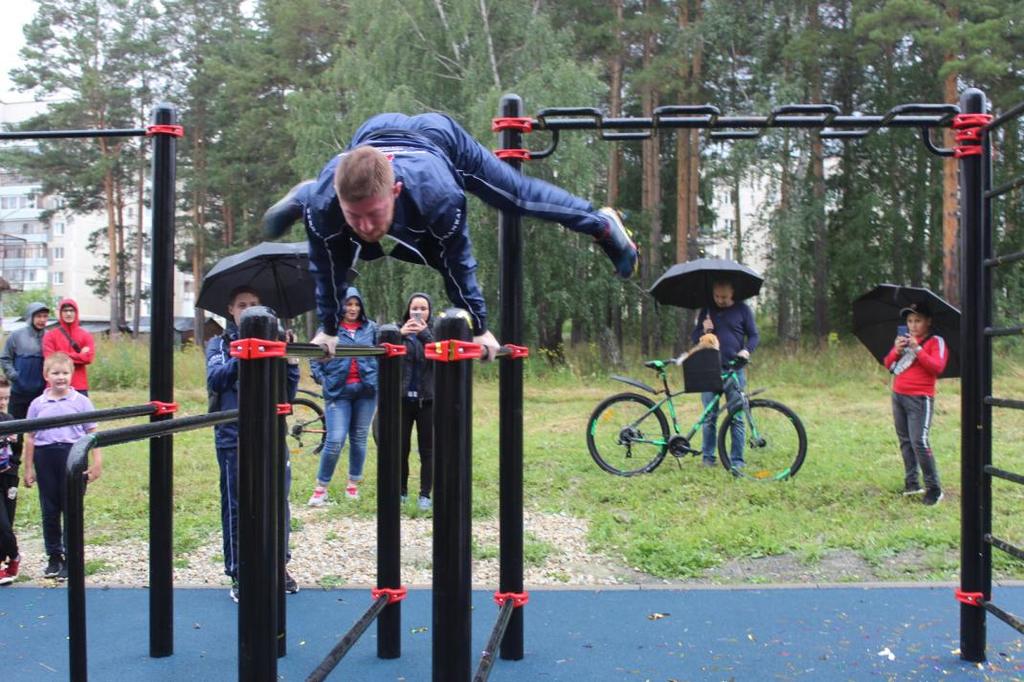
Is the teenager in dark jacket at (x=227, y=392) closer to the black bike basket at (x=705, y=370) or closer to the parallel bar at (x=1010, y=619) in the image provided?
the parallel bar at (x=1010, y=619)

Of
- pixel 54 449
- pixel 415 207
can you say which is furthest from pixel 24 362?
pixel 415 207

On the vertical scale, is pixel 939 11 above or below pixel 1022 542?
above

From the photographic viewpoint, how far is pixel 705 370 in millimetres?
7004

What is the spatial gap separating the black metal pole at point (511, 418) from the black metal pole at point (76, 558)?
1.72 metres

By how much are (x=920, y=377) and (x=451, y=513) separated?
490 cm

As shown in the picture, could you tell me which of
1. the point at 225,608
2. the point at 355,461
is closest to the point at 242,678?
the point at 225,608

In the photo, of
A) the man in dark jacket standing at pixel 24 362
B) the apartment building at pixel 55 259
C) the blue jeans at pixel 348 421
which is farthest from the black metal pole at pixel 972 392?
the apartment building at pixel 55 259

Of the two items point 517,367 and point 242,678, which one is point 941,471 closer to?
point 517,367

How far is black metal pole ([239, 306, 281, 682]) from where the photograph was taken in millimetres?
1944

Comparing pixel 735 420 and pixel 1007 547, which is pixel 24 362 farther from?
pixel 1007 547

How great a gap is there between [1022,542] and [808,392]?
26.7ft

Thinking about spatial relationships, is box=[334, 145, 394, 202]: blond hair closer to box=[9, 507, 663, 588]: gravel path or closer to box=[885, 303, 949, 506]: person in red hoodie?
box=[9, 507, 663, 588]: gravel path

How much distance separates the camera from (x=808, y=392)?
13.3 metres

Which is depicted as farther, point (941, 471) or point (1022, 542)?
point (941, 471)
